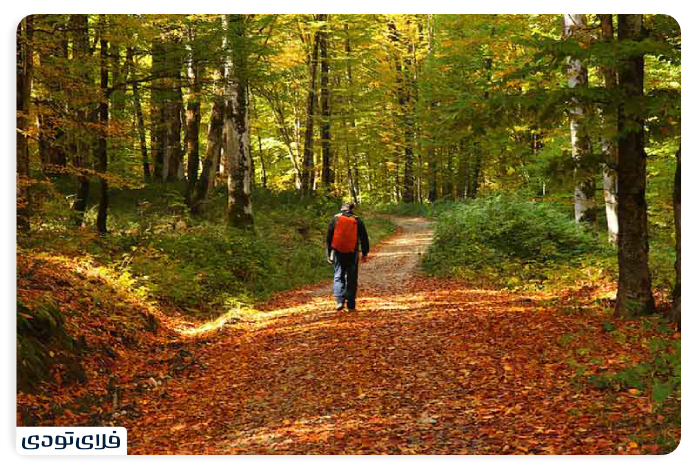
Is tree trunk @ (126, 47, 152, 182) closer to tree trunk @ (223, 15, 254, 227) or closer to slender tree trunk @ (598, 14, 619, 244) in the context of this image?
tree trunk @ (223, 15, 254, 227)

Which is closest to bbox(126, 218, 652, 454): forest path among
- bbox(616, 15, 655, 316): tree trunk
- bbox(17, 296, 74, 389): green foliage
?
bbox(616, 15, 655, 316): tree trunk

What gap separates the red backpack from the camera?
995 cm

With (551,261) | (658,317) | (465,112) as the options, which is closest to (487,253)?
(551,261)

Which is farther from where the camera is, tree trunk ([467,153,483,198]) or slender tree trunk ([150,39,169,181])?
tree trunk ([467,153,483,198])

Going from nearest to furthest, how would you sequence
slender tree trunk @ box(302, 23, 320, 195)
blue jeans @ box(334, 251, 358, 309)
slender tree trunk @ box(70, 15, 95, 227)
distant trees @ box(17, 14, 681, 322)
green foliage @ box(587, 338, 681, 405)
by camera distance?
green foliage @ box(587, 338, 681, 405) → distant trees @ box(17, 14, 681, 322) → slender tree trunk @ box(70, 15, 95, 227) → blue jeans @ box(334, 251, 358, 309) → slender tree trunk @ box(302, 23, 320, 195)

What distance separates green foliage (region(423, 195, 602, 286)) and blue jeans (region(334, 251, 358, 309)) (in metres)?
3.60

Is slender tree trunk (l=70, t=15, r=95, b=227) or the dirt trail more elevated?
slender tree trunk (l=70, t=15, r=95, b=227)

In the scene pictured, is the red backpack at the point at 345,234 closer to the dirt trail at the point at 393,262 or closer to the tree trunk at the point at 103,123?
the dirt trail at the point at 393,262

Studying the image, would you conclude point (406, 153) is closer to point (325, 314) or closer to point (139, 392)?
point (325, 314)

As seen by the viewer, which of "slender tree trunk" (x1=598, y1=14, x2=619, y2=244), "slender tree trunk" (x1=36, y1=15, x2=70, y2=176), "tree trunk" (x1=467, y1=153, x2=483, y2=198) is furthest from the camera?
"tree trunk" (x1=467, y1=153, x2=483, y2=198)

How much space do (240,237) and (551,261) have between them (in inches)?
276

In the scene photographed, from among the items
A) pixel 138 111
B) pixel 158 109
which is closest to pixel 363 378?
pixel 138 111

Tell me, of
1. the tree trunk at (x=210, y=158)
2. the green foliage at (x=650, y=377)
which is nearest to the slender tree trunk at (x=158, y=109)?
the tree trunk at (x=210, y=158)

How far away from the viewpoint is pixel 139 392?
265 inches
